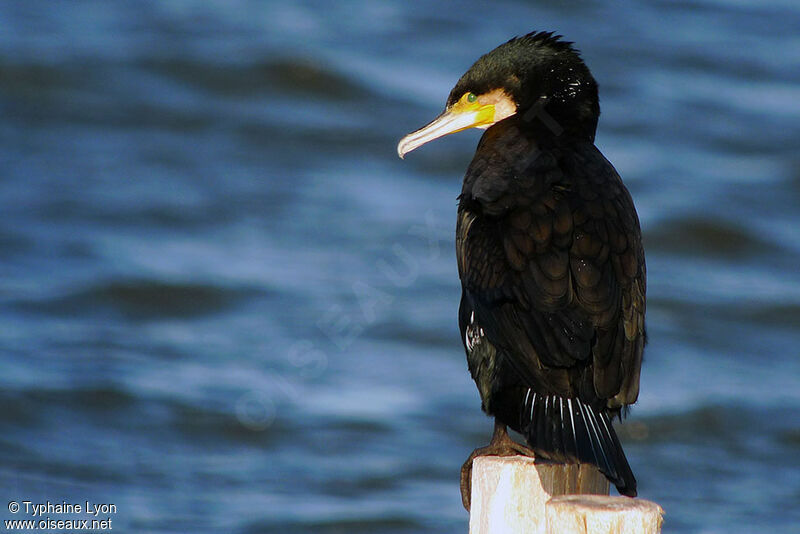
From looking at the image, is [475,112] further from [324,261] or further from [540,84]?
[324,261]

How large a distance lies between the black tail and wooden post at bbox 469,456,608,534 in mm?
105

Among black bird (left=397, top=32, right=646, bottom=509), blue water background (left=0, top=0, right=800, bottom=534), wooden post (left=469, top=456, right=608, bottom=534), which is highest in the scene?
blue water background (left=0, top=0, right=800, bottom=534)

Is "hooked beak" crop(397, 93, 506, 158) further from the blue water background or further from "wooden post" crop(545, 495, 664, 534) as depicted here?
the blue water background

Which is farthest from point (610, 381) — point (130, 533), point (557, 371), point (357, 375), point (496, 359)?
point (357, 375)

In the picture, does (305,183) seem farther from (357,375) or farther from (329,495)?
(329,495)

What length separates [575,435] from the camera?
329 cm

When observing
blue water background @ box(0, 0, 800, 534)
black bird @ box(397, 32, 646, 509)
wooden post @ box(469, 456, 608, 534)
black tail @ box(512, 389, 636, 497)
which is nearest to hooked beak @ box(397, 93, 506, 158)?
black bird @ box(397, 32, 646, 509)

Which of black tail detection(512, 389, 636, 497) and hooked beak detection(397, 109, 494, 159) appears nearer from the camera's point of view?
black tail detection(512, 389, 636, 497)

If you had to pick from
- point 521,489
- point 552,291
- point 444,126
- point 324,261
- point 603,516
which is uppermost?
point 324,261

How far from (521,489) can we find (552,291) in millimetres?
593

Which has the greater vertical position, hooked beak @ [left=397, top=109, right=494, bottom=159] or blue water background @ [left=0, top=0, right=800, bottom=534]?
blue water background @ [left=0, top=0, right=800, bottom=534]

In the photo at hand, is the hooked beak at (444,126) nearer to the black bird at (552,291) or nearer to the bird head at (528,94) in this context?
the bird head at (528,94)

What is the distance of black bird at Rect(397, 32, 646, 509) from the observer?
135 inches

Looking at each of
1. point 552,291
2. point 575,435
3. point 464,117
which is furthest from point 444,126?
point 575,435
